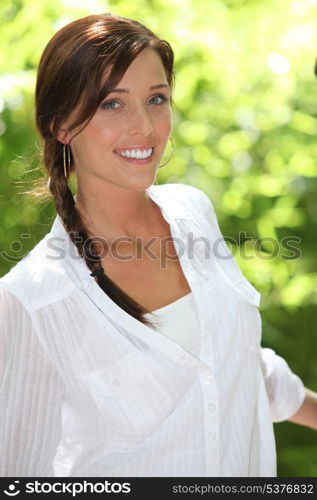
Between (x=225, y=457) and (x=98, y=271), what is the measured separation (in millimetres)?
405

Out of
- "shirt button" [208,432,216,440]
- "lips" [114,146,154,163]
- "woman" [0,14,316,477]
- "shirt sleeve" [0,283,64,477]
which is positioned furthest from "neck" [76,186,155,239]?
"shirt button" [208,432,216,440]

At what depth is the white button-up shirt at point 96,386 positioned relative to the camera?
4.93ft

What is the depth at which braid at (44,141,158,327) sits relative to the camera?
159 cm

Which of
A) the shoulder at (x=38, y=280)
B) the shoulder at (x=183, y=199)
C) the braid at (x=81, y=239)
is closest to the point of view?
the shoulder at (x=38, y=280)

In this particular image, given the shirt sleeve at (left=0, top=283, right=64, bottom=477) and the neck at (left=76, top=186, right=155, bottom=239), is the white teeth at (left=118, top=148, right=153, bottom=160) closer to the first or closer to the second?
the neck at (left=76, top=186, right=155, bottom=239)

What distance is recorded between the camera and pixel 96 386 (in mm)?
1518

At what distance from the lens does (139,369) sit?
1.54m

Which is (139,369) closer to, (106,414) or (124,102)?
(106,414)

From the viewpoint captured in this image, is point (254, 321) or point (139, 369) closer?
point (139, 369)

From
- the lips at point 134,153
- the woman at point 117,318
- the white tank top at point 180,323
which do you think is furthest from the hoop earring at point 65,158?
the white tank top at point 180,323

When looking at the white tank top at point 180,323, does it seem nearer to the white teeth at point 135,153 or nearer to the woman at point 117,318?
the woman at point 117,318

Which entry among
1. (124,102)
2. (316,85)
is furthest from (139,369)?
(316,85)

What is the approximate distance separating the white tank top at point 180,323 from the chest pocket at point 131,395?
0.30 feet

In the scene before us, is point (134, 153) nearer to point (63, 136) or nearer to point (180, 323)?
point (63, 136)
